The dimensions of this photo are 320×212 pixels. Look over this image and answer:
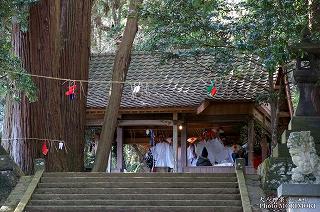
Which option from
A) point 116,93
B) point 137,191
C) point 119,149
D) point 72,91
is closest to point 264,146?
point 119,149

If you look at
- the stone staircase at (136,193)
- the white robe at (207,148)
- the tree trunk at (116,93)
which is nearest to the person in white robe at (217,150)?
the white robe at (207,148)

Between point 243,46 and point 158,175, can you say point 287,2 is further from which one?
point 158,175

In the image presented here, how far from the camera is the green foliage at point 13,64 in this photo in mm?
11336

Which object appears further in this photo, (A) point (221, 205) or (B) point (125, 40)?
(B) point (125, 40)

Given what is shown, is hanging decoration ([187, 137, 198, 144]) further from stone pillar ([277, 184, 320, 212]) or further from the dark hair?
stone pillar ([277, 184, 320, 212])

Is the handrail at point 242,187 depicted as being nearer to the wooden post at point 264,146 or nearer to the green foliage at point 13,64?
the green foliage at point 13,64

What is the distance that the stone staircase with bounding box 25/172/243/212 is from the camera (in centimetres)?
1057

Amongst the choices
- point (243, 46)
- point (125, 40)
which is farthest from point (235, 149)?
point (243, 46)

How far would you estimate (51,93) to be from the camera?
46.5 ft

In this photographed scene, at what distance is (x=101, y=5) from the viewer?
777 inches

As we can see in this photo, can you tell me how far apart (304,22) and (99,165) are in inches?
236

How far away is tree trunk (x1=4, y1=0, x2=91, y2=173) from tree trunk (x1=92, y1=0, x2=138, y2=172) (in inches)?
18.8

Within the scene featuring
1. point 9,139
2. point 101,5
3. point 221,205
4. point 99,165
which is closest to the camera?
point 221,205

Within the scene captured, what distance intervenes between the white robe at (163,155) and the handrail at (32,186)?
600cm
